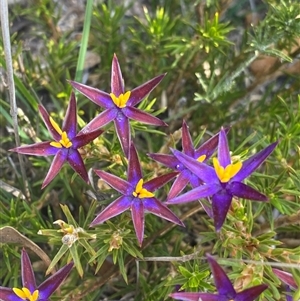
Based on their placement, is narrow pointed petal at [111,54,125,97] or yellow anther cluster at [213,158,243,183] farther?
narrow pointed petal at [111,54,125,97]

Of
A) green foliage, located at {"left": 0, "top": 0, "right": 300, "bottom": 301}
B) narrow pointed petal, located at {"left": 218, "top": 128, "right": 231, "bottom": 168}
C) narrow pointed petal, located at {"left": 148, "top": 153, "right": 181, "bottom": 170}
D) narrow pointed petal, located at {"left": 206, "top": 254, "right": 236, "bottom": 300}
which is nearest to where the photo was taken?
narrow pointed petal, located at {"left": 206, "top": 254, "right": 236, "bottom": 300}

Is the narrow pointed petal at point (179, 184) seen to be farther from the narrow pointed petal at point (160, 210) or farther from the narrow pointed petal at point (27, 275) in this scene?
the narrow pointed petal at point (27, 275)


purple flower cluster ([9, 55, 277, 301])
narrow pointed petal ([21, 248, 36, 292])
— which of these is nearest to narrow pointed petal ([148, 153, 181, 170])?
purple flower cluster ([9, 55, 277, 301])

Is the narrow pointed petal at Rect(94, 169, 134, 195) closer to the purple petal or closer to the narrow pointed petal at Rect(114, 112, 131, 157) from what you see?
the narrow pointed petal at Rect(114, 112, 131, 157)

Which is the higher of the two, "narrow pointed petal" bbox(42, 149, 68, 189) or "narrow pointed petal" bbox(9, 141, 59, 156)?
"narrow pointed petal" bbox(9, 141, 59, 156)

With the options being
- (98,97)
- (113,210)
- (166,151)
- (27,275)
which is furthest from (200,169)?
(166,151)

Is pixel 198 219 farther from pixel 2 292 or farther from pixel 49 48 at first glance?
pixel 2 292

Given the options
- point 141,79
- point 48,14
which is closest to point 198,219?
point 141,79

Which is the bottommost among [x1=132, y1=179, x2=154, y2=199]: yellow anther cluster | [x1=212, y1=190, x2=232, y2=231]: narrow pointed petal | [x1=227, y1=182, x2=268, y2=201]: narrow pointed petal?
[x1=132, y1=179, x2=154, y2=199]: yellow anther cluster
